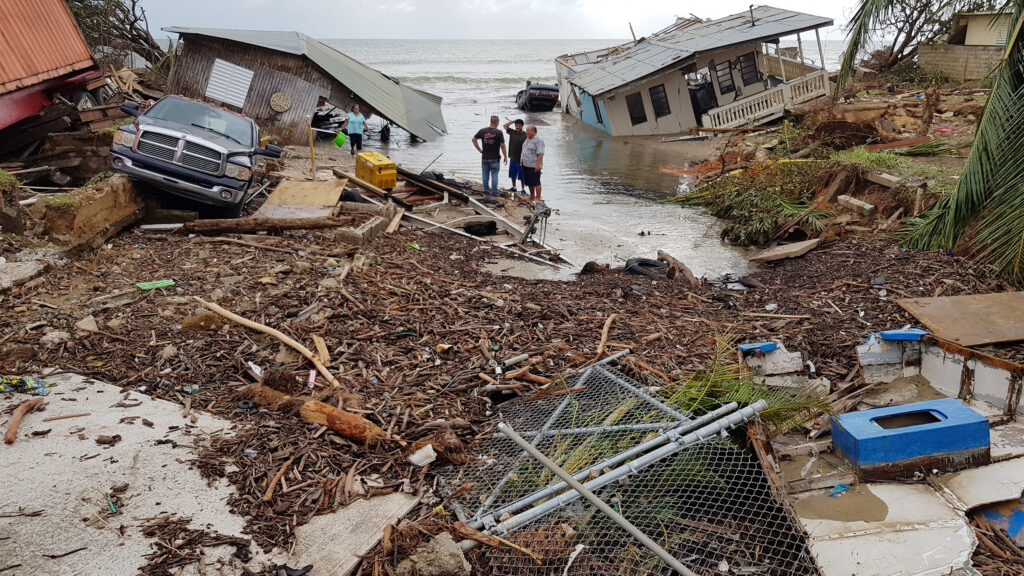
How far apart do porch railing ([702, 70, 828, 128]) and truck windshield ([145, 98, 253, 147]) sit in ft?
65.2

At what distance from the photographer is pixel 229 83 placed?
22484mm

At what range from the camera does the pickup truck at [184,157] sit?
10.7 meters

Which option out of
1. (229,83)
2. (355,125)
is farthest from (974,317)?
(229,83)

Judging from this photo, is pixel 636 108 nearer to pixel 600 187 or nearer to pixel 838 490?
pixel 600 187

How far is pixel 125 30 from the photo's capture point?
28.5m

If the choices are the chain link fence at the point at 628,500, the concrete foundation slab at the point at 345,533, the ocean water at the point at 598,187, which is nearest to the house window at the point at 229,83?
the ocean water at the point at 598,187

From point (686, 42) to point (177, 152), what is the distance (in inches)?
957

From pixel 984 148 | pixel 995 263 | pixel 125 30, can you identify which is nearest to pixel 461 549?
pixel 995 263

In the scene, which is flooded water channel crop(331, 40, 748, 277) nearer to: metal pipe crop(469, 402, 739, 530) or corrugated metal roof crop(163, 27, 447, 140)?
corrugated metal roof crop(163, 27, 447, 140)

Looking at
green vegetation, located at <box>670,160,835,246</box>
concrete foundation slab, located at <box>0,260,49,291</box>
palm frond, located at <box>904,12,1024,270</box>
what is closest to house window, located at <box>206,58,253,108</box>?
green vegetation, located at <box>670,160,835,246</box>

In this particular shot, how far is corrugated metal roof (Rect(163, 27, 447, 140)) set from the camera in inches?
883

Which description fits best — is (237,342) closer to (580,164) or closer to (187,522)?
(187,522)

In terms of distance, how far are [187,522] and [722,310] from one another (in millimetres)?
6620

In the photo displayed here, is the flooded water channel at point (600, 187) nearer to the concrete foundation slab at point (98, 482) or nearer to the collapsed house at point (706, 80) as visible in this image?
the collapsed house at point (706, 80)
